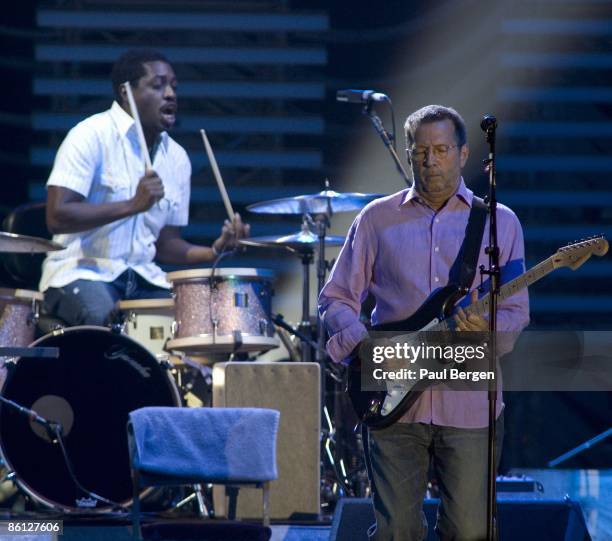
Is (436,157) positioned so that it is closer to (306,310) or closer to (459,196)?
(459,196)

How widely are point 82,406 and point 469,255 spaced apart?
10.1 ft

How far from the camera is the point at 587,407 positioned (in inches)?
300

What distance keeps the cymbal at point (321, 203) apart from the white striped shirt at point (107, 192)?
649 mm

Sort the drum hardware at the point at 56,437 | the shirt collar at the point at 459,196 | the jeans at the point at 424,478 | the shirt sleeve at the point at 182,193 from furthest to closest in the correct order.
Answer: the shirt sleeve at the point at 182,193 → the drum hardware at the point at 56,437 → the shirt collar at the point at 459,196 → the jeans at the point at 424,478

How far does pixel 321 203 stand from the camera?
6.55 m

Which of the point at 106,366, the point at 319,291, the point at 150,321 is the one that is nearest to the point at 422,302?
the point at 319,291

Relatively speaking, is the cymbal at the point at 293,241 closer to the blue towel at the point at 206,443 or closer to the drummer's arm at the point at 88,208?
the drummer's arm at the point at 88,208

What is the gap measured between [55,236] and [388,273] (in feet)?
10.7

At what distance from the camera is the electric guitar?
381cm

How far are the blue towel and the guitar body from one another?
177cm

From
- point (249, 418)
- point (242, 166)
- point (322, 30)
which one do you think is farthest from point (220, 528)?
point (322, 30)

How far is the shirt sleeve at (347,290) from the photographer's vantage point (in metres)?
3.94

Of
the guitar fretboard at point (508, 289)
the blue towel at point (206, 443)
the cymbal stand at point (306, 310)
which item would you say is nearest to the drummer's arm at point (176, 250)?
the cymbal stand at point (306, 310)

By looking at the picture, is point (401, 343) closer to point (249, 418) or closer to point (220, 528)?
point (220, 528)
